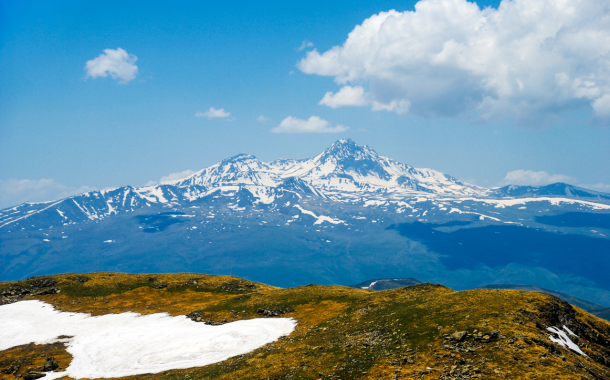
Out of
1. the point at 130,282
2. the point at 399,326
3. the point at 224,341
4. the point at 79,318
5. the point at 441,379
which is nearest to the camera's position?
the point at 441,379

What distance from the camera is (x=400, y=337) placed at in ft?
123

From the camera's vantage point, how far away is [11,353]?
163 ft

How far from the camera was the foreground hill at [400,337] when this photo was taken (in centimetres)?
2925

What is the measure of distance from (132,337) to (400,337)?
41.3 meters

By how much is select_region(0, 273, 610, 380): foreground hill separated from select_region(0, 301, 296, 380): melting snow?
6.50 feet

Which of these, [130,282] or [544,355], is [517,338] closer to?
[544,355]

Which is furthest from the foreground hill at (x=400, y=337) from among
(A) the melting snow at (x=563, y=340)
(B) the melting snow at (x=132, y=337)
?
(B) the melting snow at (x=132, y=337)

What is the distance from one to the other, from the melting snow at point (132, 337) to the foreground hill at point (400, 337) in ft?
6.50

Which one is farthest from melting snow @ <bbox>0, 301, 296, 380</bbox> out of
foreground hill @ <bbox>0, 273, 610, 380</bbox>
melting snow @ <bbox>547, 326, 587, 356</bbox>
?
melting snow @ <bbox>547, 326, 587, 356</bbox>

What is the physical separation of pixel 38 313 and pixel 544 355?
3155 inches

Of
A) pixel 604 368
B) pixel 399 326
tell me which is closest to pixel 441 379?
pixel 399 326

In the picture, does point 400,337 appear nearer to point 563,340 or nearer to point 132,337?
point 563,340

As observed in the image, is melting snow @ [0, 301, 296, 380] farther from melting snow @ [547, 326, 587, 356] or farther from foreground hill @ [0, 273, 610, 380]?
melting snow @ [547, 326, 587, 356]

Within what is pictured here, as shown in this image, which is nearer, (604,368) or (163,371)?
(604,368)
